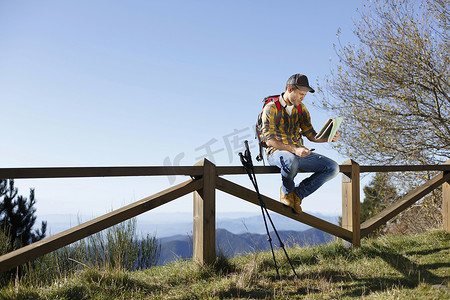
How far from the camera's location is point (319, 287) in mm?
3686

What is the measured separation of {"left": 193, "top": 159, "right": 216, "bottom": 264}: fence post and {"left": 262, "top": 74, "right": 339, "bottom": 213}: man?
2.32 feet

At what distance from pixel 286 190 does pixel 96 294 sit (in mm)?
2225

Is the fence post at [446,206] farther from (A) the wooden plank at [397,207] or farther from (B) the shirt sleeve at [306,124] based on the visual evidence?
(B) the shirt sleeve at [306,124]

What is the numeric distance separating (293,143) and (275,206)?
0.76 metres

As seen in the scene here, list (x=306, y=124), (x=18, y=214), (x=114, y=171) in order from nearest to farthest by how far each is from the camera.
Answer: (x=114, y=171) → (x=306, y=124) → (x=18, y=214)

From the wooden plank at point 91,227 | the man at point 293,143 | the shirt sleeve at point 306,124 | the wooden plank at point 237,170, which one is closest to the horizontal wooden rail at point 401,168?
the man at point 293,143

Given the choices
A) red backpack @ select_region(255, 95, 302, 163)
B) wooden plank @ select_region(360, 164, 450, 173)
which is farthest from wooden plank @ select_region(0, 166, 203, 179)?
wooden plank @ select_region(360, 164, 450, 173)

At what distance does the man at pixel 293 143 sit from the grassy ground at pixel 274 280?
31.2 inches

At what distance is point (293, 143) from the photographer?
13.7 ft

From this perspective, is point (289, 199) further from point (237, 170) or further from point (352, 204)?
point (352, 204)

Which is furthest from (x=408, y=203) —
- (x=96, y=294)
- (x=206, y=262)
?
(x=96, y=294)

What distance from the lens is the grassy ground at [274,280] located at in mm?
3412

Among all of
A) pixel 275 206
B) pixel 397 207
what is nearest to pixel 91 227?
pixel 275 206

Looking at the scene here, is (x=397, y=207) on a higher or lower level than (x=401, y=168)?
lower
